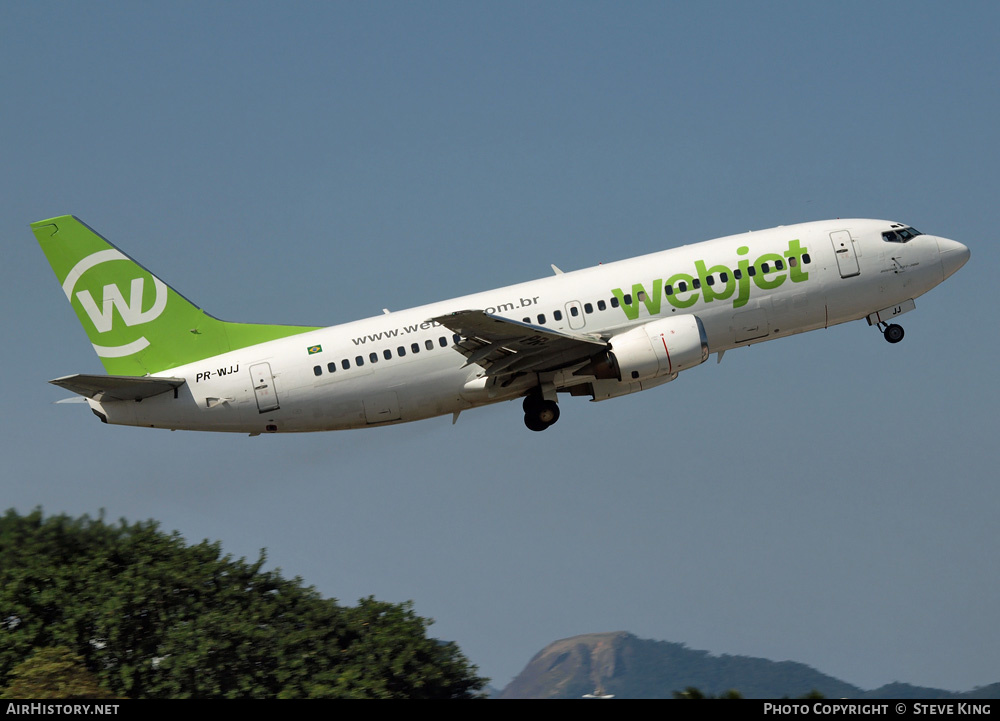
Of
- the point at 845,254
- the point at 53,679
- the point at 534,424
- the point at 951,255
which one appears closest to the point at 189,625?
the point at 53,679

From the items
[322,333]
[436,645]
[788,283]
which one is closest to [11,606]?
[436,645]

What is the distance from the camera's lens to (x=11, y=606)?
4744 centimetres

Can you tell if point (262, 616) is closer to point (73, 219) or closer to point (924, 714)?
point (73, 219)

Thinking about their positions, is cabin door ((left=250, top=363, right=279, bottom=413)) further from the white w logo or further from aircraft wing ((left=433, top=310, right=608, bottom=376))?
aircraft wing ((left=433, top=310, right=608, bottom=376))

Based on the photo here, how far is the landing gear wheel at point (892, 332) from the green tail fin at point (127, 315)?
1967cm

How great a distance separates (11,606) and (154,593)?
5739mm

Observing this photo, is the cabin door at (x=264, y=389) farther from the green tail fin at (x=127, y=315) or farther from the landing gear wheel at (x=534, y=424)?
the landing gear wheel at (x=534, y=424)

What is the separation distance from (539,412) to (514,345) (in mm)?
3613

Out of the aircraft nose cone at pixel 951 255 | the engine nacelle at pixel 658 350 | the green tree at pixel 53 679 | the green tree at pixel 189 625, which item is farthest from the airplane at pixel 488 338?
the green tree at pixel 189 625

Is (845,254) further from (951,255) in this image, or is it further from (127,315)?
(127,315)

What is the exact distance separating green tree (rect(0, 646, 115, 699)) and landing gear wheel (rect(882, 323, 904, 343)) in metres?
30.7

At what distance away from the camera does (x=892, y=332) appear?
38781 millimetres

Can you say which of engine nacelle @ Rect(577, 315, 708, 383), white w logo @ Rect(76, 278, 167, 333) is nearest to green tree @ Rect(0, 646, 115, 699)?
white w logo @ Rect(76, 278, 167, 333)

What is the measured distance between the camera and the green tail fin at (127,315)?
3669 cm
